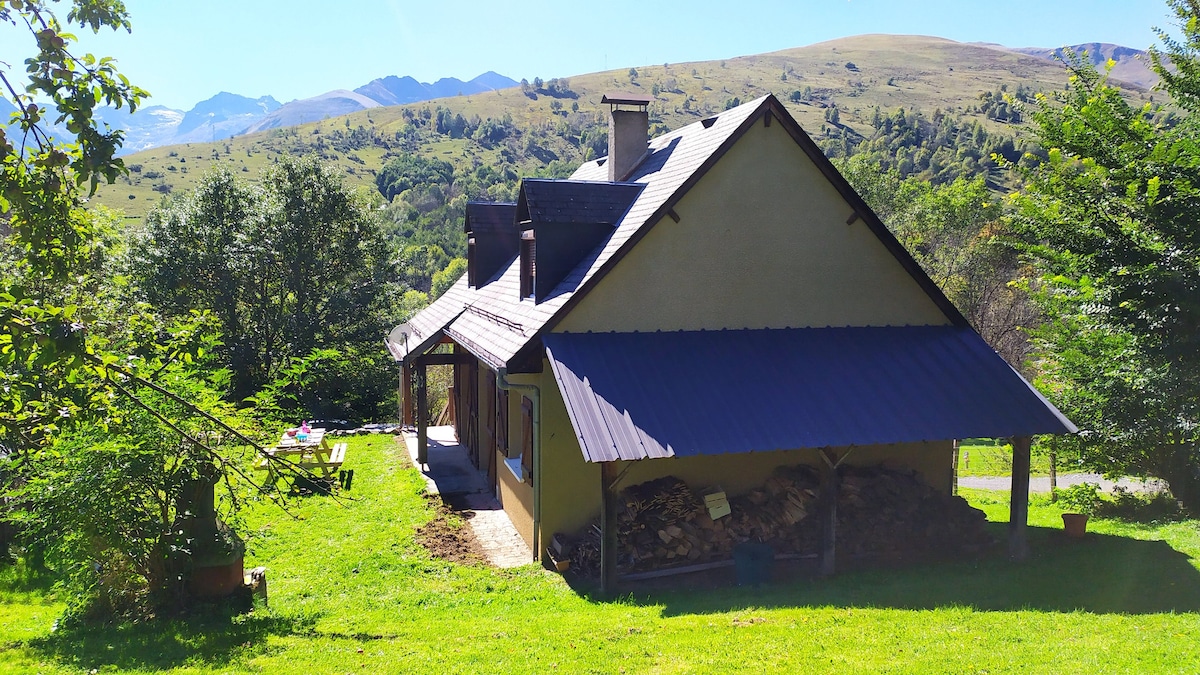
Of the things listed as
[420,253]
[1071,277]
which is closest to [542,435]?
[1071,277]

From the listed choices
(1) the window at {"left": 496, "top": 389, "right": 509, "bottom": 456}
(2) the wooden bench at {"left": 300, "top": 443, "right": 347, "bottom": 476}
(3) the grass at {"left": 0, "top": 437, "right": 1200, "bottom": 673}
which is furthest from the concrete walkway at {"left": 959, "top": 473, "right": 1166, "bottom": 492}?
(2) the wooden bench at {"left": 300, "top": 443, "right": 347, "bottom": 476}

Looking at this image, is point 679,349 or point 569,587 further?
point 679,349

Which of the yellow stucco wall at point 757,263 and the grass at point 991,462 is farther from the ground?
the yellow stucco wall at point 757,263

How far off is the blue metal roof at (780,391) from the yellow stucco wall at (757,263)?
12.1 inches

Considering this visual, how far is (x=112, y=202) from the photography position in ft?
265

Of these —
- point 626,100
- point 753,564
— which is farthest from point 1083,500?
point 626,100

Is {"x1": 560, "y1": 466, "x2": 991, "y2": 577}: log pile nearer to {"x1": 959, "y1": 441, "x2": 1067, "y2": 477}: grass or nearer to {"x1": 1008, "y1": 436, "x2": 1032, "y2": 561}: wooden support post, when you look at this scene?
{"x1": 1008, "y1": 436, "x2": 1032, "y2": 561}: wooden support post

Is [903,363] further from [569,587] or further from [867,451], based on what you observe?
[569,587]

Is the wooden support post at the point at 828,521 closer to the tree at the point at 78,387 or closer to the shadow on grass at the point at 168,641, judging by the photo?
the shadow on grass at the point at 168,641

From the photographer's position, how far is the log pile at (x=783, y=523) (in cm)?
1027

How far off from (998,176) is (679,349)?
8268cm

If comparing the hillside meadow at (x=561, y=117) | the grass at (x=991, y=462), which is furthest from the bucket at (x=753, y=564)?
the hillside meadow at (x=561, y=117)

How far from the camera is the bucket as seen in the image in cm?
988

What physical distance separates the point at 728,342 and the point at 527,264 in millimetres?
3771
